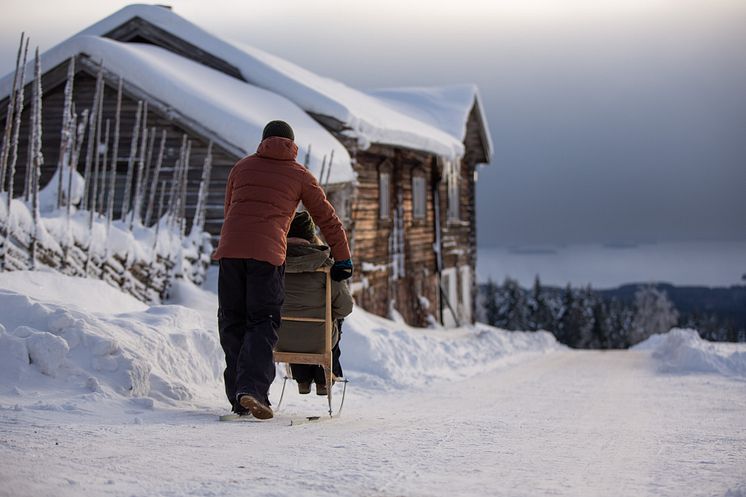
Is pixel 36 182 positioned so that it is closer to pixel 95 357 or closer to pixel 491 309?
pixel 95 357

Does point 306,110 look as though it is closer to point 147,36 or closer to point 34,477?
point 147,36

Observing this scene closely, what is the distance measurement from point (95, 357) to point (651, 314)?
3575 inches

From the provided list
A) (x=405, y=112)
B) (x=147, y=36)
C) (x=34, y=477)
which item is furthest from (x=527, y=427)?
(x=405, y=112)

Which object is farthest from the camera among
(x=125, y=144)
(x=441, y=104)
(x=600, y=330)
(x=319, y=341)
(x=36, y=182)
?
(x=600, y=330)

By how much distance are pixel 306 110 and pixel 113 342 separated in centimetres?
1053

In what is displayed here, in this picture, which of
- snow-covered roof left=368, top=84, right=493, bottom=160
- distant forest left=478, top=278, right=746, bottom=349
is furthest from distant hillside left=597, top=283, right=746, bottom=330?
snow-covered roof left=368, top=84, right=493, bottom=160

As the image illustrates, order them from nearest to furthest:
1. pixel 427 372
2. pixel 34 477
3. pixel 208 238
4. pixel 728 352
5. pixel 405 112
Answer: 1. pixel 34 477
2. pixel 427 372
3. pixel 208 238
4. pixel 728 352
5. pixel 405 112

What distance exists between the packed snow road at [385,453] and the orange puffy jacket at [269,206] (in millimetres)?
1113

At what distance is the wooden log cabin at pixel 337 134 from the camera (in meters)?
13.4

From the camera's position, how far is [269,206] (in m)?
5.72

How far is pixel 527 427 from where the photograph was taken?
6.11 meters

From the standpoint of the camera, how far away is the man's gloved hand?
5973mm

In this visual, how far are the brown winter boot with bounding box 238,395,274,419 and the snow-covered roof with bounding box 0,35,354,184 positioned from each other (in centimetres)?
745

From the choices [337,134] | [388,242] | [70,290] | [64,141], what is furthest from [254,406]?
[388,242]
